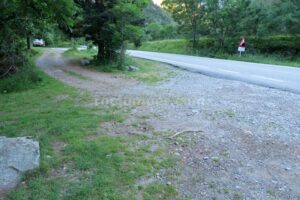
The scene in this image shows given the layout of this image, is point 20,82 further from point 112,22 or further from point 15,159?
point 15,159

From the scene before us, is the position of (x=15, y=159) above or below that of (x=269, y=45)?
below

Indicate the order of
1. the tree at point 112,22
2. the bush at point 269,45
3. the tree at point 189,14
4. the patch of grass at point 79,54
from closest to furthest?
the tree at point 112,22
the patch of grass at point 79,54
the bush at point 269,45
the tree at point 189,14

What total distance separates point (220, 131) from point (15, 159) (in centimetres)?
305

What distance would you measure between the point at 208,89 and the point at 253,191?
5.17 m

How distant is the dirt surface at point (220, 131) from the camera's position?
3.02 meters

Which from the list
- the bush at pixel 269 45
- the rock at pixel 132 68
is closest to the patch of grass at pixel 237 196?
the rock at pixel 132 68

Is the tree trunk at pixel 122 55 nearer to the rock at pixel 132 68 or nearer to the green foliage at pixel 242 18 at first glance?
the rock at pixel 132 68

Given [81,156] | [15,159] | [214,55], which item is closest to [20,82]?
[15,159]

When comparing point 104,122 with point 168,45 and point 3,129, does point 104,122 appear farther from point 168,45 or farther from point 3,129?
point 168,45

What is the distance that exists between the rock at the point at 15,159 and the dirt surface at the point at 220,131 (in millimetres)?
1301

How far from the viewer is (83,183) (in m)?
2.98

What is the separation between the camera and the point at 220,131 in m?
4.52

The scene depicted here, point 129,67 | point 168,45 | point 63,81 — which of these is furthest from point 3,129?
point 168,45

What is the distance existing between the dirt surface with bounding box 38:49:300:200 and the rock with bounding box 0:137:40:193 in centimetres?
130
